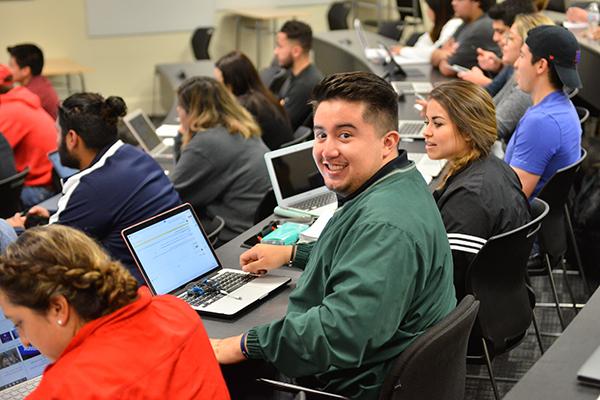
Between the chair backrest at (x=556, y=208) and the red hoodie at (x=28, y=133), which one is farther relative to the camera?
the red hoodie at (x=28, y=133)

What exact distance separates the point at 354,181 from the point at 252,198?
6.75 ft

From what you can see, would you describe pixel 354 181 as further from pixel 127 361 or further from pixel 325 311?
pixel 127 361

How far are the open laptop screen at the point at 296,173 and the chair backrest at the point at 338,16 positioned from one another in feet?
20.7

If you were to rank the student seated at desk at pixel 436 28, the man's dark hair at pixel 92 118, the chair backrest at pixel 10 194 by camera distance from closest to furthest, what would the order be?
the man's dark hair at pixel 92 118
the chair backrest at pixel 10 194
the student seated at desk at pixel 436 28

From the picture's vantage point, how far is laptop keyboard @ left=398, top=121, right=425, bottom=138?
473 centimetres

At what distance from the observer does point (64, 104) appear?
339cm

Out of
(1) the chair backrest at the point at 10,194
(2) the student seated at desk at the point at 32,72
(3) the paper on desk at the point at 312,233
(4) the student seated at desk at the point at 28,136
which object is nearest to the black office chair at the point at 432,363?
(3) the paper on desk at the point at 312,233

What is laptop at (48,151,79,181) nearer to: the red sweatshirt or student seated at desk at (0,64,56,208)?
student seated at desk at (0,64,56,208)

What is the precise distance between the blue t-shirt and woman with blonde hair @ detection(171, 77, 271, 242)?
1246 mm

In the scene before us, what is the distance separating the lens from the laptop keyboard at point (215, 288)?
8.70 ft

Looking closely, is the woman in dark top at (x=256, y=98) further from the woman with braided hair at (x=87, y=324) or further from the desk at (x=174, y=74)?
the woman with braided hair at (x=87, y=324)

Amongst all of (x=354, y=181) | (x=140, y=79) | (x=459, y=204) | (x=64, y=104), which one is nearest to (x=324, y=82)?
(x=354, y=181)

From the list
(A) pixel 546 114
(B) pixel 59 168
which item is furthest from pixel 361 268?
(B) pixel 59 168

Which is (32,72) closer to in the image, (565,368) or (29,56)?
(29,56)
